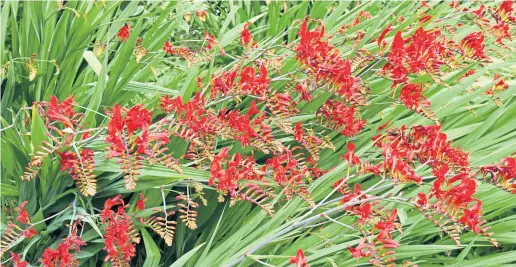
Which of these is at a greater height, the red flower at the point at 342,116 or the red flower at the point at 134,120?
the red flower at the point at 134,120

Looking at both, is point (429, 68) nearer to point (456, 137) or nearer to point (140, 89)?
point (456, 137)

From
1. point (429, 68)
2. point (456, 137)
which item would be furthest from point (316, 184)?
point (456, 137)

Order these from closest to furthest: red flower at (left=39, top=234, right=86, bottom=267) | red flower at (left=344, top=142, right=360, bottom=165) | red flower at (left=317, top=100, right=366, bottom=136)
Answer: red flower at (left=39, top=234, right=86, bottom=267) → red flower at (left=344, top=142, right=360, bottom=165) → red flower at (left=317, top=100, right=366, bottom=136)

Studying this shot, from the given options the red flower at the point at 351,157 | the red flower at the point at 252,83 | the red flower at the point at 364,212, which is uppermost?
the red flower at the point at 252,83

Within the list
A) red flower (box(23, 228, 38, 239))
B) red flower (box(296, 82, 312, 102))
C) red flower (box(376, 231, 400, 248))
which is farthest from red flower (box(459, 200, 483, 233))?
red flower (box(23, 228, 38, 239))

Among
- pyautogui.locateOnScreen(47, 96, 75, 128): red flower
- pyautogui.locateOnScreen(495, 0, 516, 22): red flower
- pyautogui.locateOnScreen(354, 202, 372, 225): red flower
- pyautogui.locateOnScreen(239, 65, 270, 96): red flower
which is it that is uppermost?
pyautogui.locateOnScreen(495, 0, 516, 22): red flower

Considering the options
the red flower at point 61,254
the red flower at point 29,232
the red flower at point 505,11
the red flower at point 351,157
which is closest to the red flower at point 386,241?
the red flower at point 351,157

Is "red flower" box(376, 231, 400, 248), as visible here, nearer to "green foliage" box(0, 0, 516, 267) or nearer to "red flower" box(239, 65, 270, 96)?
"green foliage" box(0, 0, 516, 267)

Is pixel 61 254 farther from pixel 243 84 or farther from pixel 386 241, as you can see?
pixel 386 241

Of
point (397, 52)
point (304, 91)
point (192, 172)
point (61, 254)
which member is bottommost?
point (61, 254)

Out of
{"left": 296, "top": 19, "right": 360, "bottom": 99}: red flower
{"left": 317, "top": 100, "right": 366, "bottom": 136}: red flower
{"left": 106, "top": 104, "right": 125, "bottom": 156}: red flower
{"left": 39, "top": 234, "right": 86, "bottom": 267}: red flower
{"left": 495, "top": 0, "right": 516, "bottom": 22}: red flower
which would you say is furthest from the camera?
{"left": 495, "top": 0, "right": 516, "bottom": 22}: red flower

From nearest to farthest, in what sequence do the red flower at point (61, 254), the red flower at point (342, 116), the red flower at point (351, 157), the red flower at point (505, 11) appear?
the red flower at point (61, 254) < the red flower at point (351, 157) < the red flower at point (342, 116) < the red flower at point (505, 11)

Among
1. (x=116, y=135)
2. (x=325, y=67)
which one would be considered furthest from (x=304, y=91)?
(x=116, y=135)

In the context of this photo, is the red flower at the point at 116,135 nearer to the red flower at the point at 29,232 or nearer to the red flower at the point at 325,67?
the red flower at the point at 29,232
